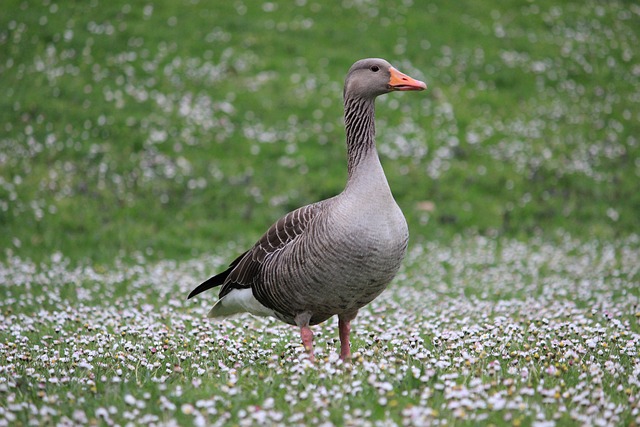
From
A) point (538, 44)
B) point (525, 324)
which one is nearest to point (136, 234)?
point (525, 324)

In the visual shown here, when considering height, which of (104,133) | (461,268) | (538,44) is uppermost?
(538,44)

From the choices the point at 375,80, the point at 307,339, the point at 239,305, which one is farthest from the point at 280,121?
the point at 307,339

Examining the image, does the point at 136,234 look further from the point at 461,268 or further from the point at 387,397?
the point at 387,397

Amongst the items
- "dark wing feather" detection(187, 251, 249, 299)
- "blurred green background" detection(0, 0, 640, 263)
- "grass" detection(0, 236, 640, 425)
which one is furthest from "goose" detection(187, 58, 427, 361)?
"blurred green background" detection(0, 0, 640, 263)

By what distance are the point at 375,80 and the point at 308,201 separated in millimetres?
9774

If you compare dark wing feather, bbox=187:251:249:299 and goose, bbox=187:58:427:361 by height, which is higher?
goose, bbox=187:58:427:361

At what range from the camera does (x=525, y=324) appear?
7.84m

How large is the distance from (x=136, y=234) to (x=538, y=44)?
15127mm

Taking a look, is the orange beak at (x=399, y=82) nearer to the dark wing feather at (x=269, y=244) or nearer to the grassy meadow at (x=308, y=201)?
the dark wing feather at (x=269, y=244)

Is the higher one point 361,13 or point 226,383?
point 361,13

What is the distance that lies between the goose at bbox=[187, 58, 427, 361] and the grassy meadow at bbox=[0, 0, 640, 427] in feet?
1.89

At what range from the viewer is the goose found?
5.97m

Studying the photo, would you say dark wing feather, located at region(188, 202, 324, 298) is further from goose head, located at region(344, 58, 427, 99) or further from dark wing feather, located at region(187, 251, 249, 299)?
goose head, located at region(344, 58, 427, 99)

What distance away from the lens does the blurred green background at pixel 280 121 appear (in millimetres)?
15969
